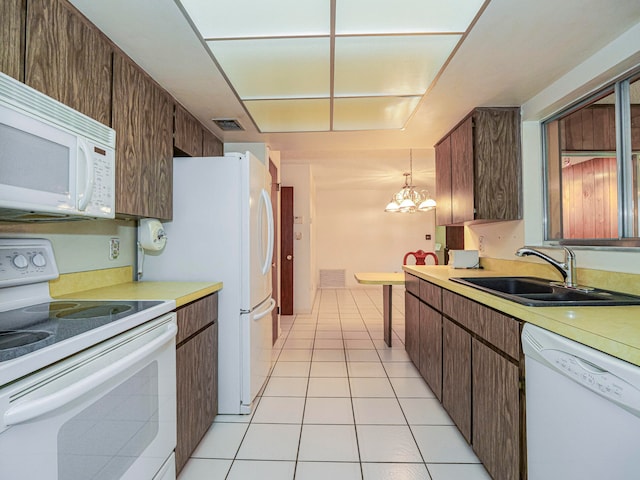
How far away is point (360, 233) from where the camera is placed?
7.89 meters

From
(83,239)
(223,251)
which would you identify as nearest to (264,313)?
(223,251)

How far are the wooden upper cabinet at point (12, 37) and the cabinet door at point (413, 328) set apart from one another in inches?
106

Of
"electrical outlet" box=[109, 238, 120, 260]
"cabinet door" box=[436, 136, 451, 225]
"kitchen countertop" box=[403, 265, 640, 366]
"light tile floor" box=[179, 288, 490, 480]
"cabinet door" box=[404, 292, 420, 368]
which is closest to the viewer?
"kitchen countertop" box=[403, 265, 640, 366]

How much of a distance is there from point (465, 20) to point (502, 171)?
128 centimetres

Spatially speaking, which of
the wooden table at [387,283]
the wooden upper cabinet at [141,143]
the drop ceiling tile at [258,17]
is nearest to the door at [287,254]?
the wooden table at [387,283]

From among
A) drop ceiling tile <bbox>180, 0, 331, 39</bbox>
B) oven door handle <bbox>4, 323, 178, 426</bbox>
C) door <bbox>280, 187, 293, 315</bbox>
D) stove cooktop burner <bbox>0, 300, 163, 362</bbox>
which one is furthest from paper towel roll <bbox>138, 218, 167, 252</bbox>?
door <bbox>280, 187, 293, 315</bbox>

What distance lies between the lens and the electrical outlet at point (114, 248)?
1.98 metres

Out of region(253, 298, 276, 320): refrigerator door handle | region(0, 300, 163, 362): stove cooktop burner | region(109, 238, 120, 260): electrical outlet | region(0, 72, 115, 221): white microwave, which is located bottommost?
region(253, 298, 276, 320): refrigerator door handle

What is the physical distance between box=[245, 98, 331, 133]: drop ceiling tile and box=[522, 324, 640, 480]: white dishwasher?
2.00 m

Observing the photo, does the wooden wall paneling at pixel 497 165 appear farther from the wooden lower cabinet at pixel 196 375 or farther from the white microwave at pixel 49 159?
the white microwave at pixel 49 159

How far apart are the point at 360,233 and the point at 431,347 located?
18.5 ft

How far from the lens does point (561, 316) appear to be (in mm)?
1116

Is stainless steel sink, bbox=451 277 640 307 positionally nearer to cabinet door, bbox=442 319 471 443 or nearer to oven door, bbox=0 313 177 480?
cabinet door, bbox=442 319 471 443

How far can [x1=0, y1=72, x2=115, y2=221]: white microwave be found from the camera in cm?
99
